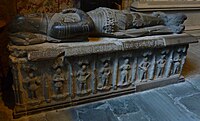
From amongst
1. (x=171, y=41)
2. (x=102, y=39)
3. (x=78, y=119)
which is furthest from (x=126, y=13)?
(x=78, y=119)

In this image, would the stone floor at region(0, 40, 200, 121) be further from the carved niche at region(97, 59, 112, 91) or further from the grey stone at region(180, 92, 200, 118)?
the carved niche at region(97, 59, 112, 91)

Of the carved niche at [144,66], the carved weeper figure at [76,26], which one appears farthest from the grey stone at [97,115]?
the carved weeper figure at [76,26]

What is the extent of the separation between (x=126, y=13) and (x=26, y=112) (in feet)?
4.51

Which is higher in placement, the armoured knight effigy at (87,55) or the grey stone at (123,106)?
the armoured knight effigy at (87,55)

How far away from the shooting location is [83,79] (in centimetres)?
200

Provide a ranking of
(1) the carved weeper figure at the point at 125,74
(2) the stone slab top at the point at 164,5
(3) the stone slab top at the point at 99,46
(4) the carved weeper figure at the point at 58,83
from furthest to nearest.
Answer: (2) the stone slab top at the point at 164,5
(1) the carved weeper figure at the point at 125,74
(4) the carved weeper figure at the point at 58,83
(3) the stone slab top at the point at 99,46

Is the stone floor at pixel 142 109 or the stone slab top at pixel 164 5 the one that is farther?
the stone slab top at pixel 164 5

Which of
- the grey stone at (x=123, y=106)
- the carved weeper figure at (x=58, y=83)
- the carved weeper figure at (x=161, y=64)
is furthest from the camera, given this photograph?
the carved weeper figure at (x=161, y=64)

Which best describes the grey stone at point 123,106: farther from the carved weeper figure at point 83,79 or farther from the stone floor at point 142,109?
the carved weeper figure at point 83,79

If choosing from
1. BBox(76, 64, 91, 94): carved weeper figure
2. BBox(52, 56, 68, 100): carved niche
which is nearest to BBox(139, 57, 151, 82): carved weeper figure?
BBox(76, 64, 91, 94): carved weeper figure

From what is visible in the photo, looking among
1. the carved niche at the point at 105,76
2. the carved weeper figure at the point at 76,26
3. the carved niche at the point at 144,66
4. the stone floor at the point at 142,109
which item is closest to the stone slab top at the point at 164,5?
the carved weeper figure at the point at 76,26

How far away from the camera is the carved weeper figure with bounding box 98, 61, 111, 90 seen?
6.77ft

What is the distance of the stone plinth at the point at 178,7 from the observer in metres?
3.39

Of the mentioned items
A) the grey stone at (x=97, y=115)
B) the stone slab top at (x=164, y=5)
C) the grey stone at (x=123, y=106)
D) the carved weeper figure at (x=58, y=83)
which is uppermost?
the stone slab top at (x=164, y=5)
